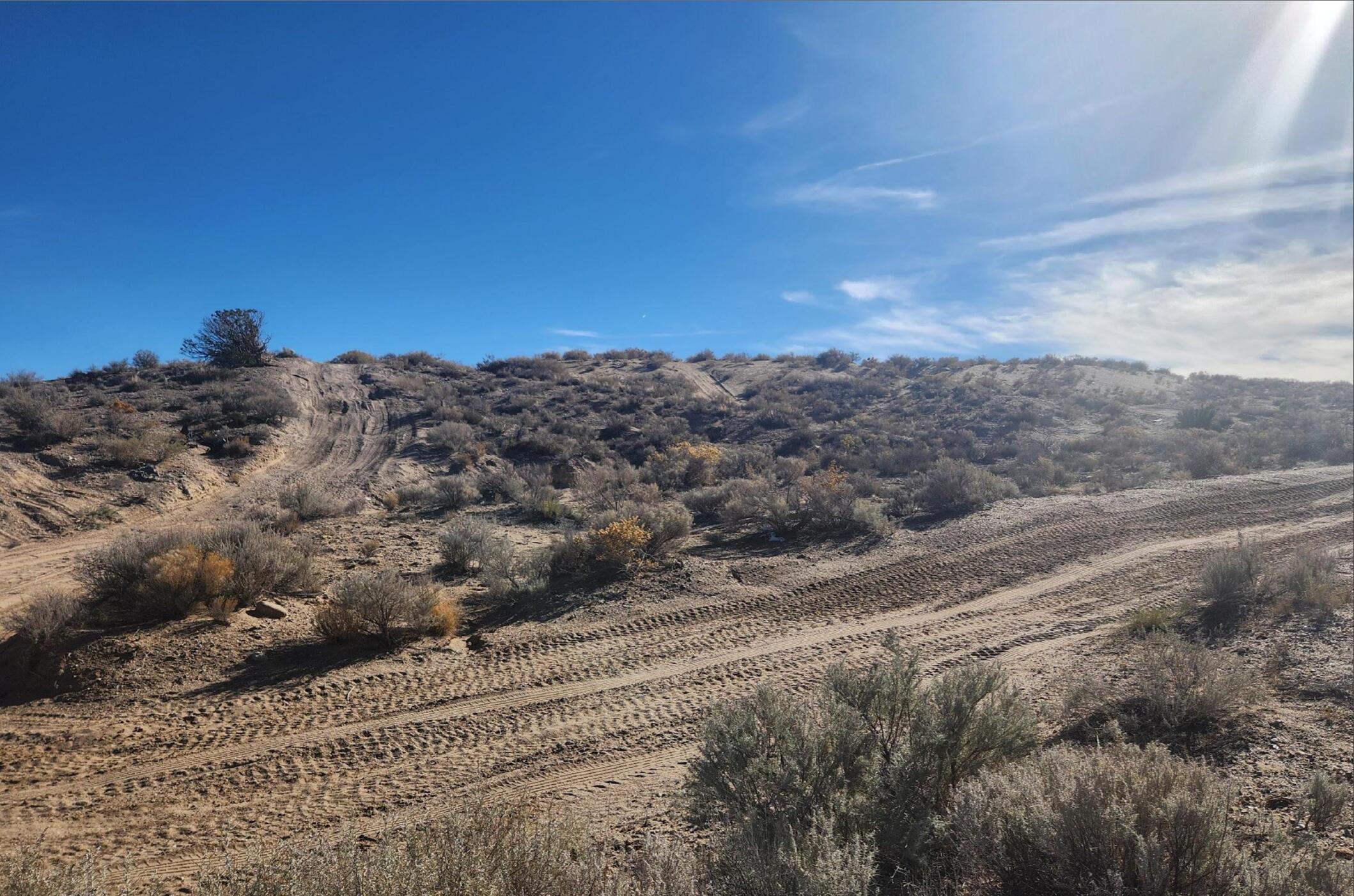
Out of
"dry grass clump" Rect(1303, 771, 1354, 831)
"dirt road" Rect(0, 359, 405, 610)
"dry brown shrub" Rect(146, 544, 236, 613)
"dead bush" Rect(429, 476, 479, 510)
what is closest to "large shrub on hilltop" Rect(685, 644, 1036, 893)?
"dry grass clump" Rect(1303, 771, 1354, 831)

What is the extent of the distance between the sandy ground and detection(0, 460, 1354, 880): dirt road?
0.02 meters

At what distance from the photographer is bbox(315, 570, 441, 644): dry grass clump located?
7668mm

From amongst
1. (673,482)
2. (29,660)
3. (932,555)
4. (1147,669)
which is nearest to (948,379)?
(673,482)

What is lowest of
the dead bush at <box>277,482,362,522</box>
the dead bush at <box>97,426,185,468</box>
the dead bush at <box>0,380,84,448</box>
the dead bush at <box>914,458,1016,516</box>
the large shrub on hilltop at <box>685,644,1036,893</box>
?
the large shrub on hilltop at <box>685,644,1036,893</box>

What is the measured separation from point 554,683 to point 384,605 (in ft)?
7.97

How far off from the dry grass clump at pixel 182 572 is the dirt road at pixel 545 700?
66 centimetres

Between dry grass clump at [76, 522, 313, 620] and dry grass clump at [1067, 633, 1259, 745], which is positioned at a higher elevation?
dry grass clump at [76, 522, 313, 620]

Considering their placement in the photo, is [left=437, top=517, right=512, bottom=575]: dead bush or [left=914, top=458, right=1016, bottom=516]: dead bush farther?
[left=914, top=458, right=1016, bottom=516]: dead bush

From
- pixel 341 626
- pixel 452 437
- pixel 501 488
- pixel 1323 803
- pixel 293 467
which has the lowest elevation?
pixel 1323 803

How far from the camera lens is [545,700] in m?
Answer: 6.57

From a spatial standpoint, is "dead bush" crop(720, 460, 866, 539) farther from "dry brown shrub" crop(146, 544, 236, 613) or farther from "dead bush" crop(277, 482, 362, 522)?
"dry brown shrub" crop(146, 544, 236, 613)

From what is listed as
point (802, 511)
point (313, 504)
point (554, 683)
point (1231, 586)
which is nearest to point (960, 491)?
point (802, 511)

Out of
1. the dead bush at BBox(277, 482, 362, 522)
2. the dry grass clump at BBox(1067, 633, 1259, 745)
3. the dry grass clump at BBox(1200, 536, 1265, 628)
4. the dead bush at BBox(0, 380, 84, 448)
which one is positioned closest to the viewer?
the dry grass clump at BBox(1067, 633, 1259, 745)

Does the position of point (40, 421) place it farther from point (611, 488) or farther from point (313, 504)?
point (611, 488)
